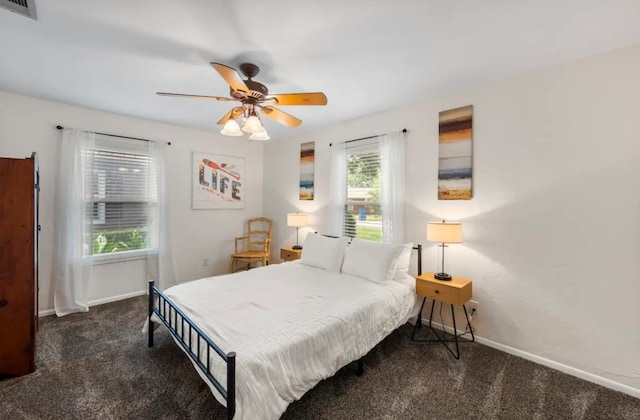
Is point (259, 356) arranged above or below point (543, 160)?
below

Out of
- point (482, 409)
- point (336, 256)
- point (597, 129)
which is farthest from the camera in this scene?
point (336, 256)

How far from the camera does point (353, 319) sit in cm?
204

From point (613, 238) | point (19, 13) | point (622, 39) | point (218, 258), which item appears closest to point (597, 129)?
point (622, 39)

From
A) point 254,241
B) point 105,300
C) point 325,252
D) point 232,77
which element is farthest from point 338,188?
point 105,300

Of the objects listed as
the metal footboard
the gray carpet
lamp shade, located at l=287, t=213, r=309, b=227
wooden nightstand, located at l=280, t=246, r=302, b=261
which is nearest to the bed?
the metal footboard

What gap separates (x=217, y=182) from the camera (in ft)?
14.9

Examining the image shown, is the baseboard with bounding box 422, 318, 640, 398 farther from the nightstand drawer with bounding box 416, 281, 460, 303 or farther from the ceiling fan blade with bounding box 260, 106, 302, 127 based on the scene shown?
the ceiling fan blade with bounding box 260, 106, 302, 127

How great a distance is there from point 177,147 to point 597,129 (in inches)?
187

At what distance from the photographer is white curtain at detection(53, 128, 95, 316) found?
3.17m

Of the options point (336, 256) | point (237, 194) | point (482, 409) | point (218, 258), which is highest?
point (237, 194)

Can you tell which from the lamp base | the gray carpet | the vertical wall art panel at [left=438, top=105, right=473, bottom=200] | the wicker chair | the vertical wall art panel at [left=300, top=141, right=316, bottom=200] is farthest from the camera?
the wicker chair

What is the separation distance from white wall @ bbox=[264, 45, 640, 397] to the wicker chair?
273cm

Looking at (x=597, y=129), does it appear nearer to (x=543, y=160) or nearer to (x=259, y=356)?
(x=543, y=160)

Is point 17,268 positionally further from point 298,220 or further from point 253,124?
point 298,220
